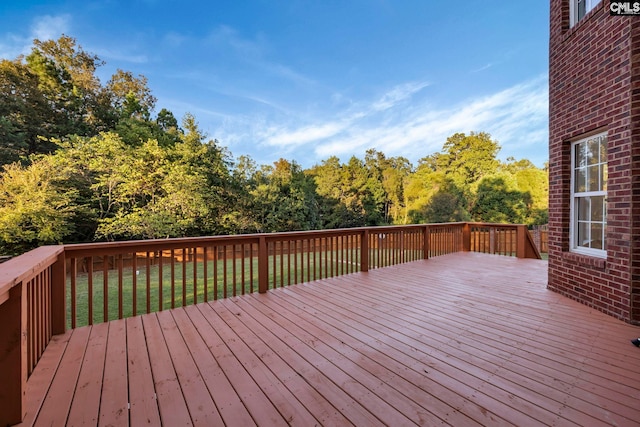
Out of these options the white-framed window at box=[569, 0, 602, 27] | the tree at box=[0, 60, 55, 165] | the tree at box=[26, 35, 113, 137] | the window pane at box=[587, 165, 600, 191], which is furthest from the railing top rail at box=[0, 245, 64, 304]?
the tree at box=[26, 35, 113, 137]

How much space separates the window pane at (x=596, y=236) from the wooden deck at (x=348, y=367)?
76 centimetres

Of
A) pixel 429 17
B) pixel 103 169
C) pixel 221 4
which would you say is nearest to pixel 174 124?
pixel 103 169

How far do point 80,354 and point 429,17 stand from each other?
41.3 ft

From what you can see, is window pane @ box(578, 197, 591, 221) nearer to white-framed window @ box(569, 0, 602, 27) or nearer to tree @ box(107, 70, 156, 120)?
white-framed window @ box(569, 0, 602, 27)

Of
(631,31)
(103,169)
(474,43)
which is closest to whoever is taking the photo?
(631,31)

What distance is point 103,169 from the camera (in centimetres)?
1141

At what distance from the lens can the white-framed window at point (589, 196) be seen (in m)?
3.17

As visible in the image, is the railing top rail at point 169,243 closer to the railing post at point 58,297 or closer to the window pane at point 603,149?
the railing post at point 58,297

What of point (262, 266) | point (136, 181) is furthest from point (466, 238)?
point (136, 181)

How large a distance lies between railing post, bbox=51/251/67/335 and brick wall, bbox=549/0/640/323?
5400 mm

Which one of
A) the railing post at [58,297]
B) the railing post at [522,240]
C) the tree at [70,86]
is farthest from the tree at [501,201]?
the tree at [70,86]

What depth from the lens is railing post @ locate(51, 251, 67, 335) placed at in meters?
2.49

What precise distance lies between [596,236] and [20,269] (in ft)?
17.5

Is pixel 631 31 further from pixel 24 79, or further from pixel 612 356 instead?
pixel 24 79
